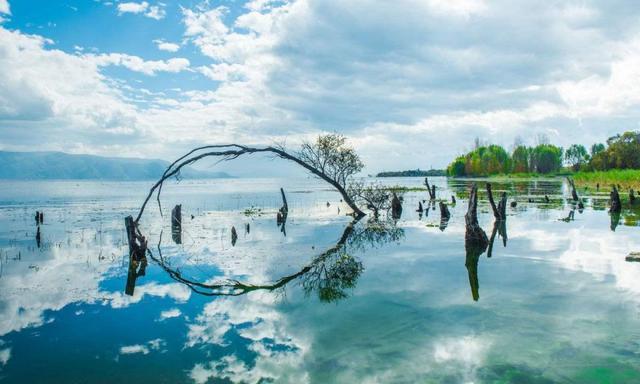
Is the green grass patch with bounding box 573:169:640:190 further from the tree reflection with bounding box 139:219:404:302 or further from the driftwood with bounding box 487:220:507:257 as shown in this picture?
the tree reflection with bounding box 139:219:404:302

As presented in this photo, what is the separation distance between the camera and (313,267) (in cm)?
1878

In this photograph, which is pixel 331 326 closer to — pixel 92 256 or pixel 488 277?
pixel 488 277

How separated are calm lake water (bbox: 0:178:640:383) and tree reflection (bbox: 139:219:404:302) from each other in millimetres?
95

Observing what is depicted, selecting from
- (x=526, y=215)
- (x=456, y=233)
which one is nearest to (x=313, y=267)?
(x=456, y=233)

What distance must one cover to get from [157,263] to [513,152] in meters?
192

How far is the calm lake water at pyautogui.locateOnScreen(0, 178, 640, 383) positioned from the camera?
8.67 metres

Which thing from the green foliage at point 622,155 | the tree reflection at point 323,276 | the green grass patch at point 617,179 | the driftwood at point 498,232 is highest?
the green foliage at point 622,155

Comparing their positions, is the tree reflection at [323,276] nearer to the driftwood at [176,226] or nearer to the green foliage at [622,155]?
the driftwood at [176,226]

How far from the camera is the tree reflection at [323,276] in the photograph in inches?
590

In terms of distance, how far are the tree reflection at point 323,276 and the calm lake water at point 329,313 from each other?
0.10m

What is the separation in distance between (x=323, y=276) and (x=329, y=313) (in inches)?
187

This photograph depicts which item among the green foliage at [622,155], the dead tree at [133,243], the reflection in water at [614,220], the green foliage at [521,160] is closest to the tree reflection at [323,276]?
the dead tree at [133,243]

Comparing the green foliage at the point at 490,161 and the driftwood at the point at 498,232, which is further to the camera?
the green foliage at the point at 490,161

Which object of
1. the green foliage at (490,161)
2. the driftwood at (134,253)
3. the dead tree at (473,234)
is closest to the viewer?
the driftwood at (134,253)
